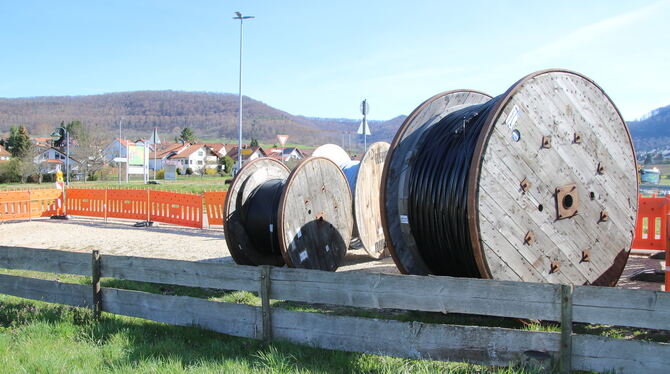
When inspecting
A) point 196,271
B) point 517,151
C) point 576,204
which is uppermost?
point 517,151

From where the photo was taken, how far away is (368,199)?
33.6 ft

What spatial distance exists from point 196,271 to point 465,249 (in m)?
2.78

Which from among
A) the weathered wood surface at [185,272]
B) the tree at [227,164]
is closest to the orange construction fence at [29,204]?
the weathered wood surface at [185,272]

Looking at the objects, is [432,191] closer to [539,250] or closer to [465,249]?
[465,249]

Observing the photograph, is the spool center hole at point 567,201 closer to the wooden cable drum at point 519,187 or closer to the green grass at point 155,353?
the wooden cable drum at point 519,187

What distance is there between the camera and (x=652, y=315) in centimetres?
371

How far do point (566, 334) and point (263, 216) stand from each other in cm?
502

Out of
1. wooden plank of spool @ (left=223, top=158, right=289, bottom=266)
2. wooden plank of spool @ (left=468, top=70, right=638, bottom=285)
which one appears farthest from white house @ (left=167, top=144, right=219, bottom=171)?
wooden plank of spool @ (left=468, top=70, right=638, bottom=285)

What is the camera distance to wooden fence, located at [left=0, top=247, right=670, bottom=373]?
377 cm

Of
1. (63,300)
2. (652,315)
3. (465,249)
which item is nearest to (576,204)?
(465,249)

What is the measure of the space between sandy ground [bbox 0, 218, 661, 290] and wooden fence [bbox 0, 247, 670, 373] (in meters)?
4.26

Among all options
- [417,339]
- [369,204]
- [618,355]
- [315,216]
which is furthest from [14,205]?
[618,355]

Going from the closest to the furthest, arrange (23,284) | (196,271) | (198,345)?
(198,345), (196,271), (23,284)

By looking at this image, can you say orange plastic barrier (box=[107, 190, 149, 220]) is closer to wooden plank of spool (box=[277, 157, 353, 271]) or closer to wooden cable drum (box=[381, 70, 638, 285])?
wooden plank of spool (box=[277, 157, 353, 271])
